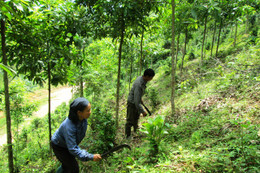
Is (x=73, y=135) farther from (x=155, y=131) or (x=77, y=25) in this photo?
(x=77, y=25)

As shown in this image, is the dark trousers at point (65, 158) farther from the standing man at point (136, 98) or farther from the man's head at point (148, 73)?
the man's head at point (148, 73)

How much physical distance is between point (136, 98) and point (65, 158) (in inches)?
73.0

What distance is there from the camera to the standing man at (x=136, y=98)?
347 cm

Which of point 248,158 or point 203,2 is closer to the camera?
point 248,158

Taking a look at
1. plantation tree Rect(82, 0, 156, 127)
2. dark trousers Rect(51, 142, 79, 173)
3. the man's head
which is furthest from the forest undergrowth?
plantation tree Rect(82, 0, 156, 127)

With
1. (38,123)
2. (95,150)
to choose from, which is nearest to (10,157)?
(95,150)

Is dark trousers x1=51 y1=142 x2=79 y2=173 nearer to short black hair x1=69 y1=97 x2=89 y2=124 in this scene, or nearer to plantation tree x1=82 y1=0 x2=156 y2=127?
short black hair x1=69 y1=97 x2=89 y2=124

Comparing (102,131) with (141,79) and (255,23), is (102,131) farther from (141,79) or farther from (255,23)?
(255,23)

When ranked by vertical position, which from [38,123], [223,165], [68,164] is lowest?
[38,123]

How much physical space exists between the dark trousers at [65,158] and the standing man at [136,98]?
1.72 metres

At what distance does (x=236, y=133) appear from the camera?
2473mm

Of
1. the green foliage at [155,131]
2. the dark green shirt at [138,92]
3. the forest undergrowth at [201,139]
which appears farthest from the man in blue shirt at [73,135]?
the dark green shirt at [138,92]

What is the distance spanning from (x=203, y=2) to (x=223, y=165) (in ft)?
9.13

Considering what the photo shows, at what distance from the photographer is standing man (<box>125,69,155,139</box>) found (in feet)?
11.4
